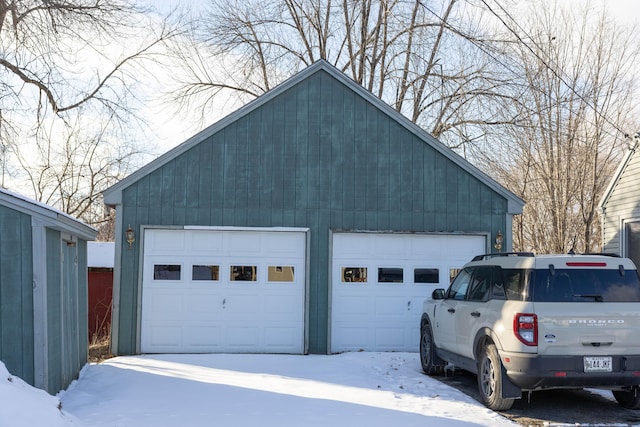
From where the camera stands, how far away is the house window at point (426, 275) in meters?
14.6

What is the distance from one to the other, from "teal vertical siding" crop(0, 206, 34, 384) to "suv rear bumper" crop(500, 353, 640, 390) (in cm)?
574

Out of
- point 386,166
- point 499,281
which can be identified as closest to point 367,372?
point 499,281

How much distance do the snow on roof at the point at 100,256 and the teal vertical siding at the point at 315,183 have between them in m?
6.65

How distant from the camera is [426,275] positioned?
574 inches

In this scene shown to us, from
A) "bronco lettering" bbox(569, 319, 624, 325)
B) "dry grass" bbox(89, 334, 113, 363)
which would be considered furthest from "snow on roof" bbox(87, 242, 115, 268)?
"bronco lettering" bbox(569, 319, 624, 325)

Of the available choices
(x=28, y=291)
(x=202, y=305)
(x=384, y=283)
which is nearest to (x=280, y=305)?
(x=202, y=305)

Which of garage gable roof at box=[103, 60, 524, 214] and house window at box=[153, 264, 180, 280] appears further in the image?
garage gable roof at box=[103, 60, 524, 214]

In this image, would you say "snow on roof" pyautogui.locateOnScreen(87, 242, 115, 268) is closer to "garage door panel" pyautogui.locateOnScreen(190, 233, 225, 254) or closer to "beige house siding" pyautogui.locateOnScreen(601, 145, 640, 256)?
"garage door panel" pyautogui.locateOnScreen(190, 233, 225, 254)

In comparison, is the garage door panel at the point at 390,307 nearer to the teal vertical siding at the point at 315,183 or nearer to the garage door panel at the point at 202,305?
the teal vertical siding at the point at 315,183

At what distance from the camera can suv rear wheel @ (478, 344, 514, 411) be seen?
828 cm

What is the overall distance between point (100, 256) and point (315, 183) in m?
9.52

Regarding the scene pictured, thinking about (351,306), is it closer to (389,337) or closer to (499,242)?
(389,337)

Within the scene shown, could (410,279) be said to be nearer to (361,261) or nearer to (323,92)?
(361,261)

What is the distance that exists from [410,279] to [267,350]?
326 cm
